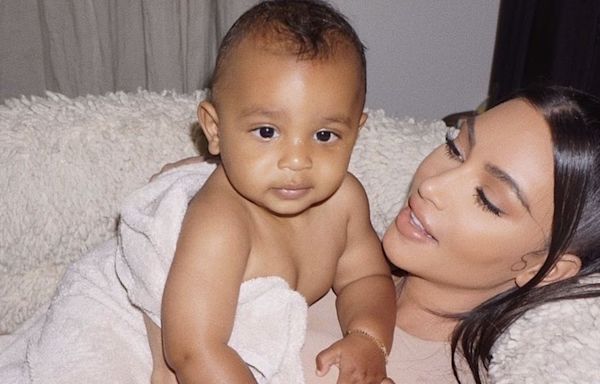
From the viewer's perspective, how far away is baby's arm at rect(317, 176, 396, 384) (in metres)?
1.19

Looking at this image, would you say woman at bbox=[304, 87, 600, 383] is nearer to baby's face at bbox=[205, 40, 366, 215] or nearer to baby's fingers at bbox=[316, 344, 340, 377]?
baby's fingers at bbox=[316, 344, 340, 377]

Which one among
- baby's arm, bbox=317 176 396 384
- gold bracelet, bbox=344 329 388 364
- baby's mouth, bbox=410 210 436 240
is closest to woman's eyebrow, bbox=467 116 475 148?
baby's mouth, bbox=410 210 436 240

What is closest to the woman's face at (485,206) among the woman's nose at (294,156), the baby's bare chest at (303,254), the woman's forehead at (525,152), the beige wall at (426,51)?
the woman's forehead at (525,152)

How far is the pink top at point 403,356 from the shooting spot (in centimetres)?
124

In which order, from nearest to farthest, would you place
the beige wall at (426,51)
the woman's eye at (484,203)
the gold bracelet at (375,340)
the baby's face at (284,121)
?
the baby's face at (284,121) < the woman's eye at (484,203) < the gold bracelet at (375,340) < the beige wall at (426,51)

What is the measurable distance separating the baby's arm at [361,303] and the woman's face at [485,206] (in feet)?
0.42

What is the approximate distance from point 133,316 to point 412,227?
20.2 inches

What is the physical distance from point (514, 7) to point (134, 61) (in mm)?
1192

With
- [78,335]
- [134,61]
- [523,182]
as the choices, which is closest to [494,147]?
[523,182]

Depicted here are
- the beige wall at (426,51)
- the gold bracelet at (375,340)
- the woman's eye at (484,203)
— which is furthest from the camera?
the beige wall at (426,51)

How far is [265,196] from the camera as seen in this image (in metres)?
1.05

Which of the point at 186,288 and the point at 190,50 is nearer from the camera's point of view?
the point at 186,288

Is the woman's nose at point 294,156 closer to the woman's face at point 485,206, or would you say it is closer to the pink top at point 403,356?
the woman's face at point 485,206

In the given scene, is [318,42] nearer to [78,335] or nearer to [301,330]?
[301,330]
